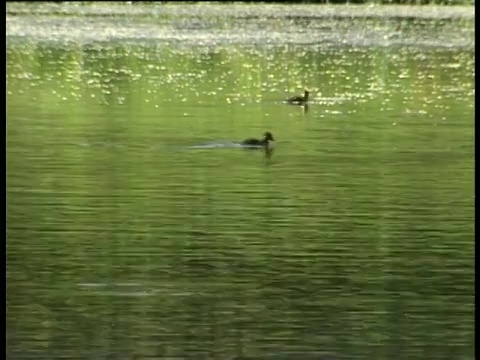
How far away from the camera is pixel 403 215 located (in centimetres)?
1330

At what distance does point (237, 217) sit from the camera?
42.3ft

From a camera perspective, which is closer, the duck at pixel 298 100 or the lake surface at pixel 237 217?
the lake surface at pixel 237 217

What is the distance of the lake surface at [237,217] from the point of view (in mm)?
9258

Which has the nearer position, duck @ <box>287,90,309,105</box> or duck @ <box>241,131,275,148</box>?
duck @ <box>241,131,275,148</box>

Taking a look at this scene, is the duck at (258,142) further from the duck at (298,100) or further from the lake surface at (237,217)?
the duck at (298,100)

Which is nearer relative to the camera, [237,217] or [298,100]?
[237,217]

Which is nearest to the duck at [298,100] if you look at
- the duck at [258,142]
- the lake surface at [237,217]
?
the lake surface at [237,217]

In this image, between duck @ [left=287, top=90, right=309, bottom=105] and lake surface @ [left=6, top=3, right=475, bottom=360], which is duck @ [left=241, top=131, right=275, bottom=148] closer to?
lake surface @ [left=6, top=3, right=475, bottom=360]

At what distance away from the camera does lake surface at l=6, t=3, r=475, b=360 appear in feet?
30.4

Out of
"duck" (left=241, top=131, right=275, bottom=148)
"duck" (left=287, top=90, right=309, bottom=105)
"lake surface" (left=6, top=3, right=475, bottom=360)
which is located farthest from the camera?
"duck" (left=287, top=90, right=309, bottom=105)

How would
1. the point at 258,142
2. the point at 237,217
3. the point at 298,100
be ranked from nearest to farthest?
the point at 237,217, the point at 258,142, the point at 298,100

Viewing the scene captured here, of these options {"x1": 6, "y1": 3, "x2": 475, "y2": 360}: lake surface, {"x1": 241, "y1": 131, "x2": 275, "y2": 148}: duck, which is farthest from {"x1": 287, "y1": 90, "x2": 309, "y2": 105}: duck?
{"x1": 241, "y1": 131, "x2": 275, "y2": 148}: duck

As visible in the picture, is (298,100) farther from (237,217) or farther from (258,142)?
(237,217)

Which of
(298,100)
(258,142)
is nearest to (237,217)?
(258,142)
